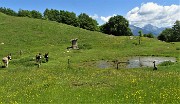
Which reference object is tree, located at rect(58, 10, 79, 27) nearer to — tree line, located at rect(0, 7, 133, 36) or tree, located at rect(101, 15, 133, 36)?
tree line, located at rect(0, 7, 133, 36)

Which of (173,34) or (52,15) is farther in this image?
(52,15)

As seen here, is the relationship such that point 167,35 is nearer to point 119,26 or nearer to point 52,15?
point 119,26

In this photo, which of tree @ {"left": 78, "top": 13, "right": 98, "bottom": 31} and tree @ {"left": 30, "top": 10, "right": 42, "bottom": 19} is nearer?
tree @ {"left": 78, "top": 13, "right": 98, "bottom": 31}

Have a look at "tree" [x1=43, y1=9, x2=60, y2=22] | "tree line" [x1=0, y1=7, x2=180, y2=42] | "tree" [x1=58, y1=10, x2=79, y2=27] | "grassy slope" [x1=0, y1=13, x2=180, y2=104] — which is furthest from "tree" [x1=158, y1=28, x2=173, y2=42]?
"grassy slope" [x1=0, y1=13, x2=180, y2=104]

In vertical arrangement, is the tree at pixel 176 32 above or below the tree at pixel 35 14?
below

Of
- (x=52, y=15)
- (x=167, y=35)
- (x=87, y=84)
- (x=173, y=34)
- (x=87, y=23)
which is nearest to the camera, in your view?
(x=87, y=84)

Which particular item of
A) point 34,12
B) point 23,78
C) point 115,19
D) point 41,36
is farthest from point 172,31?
point 23,78

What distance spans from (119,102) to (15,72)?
864 inches

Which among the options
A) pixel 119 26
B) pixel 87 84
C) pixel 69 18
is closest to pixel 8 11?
pixel 69 18

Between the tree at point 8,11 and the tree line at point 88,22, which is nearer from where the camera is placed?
the tree line at point 88,22

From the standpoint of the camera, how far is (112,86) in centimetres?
3353

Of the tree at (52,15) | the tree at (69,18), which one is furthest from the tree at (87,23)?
the tree at (52,15)

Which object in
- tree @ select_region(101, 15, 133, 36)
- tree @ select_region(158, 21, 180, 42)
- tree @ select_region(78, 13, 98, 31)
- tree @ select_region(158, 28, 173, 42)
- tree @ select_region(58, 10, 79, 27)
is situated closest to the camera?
tree @ select_region(58, 10, 79, 27)

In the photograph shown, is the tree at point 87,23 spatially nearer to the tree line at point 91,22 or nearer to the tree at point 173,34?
the tree line at point 91,22
